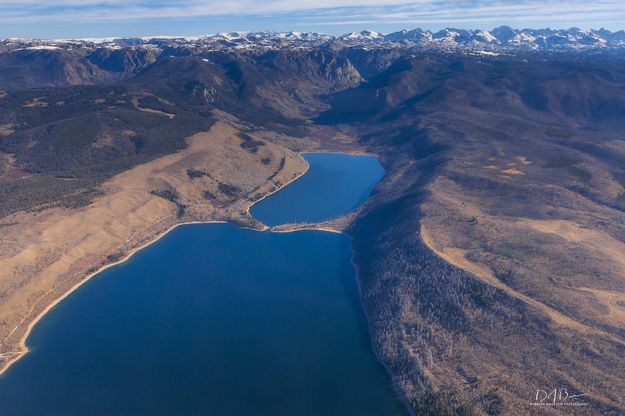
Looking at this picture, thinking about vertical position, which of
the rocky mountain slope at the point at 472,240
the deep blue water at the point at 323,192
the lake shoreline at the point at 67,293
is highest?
the rocky mountain slope at the point at 472,240

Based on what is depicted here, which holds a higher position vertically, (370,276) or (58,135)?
(58,135)

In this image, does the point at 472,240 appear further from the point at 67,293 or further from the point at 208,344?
the point at 67,293

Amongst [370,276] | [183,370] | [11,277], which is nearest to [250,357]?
[183,370]

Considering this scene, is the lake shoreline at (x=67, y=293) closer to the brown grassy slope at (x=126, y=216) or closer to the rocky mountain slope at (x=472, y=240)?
the brown grassy slope at (x=126, y=216)

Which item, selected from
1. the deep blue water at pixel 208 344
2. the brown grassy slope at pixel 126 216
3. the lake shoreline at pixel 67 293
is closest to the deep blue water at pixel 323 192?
the brown grassy slope at pixel 126 216

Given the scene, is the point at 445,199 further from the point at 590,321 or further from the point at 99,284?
the point at 99,284

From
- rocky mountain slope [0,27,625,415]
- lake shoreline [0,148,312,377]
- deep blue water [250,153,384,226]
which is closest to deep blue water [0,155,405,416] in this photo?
lake shoreline [0,148,312,377]

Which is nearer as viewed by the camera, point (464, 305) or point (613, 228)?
point (464, 305)
